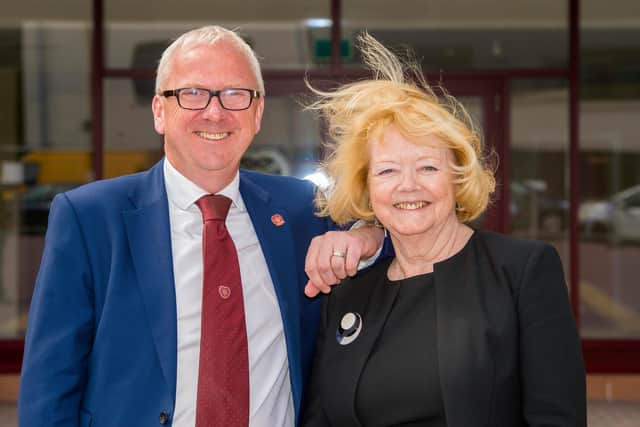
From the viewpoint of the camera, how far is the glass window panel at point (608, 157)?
6254 mm

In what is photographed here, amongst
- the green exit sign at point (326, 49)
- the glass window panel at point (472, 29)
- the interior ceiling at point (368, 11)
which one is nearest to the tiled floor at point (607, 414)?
the glass window panel at point (472, 29)

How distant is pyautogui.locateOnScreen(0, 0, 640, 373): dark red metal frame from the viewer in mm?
6145

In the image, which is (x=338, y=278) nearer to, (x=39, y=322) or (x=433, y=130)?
(x=433, y=130)

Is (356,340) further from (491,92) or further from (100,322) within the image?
(491,92)

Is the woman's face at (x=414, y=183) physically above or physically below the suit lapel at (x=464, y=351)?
above

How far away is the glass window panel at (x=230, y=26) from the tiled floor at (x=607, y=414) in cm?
268

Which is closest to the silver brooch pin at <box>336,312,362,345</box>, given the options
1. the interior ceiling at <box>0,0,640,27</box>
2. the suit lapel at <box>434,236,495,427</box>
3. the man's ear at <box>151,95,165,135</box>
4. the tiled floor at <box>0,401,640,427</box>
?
the suit lapel at <box>434,236,495,427</box>

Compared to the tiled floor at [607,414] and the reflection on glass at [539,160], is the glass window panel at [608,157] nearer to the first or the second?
the reflection on glass at [539,160]

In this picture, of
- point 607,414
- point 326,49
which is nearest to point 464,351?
point 607,414

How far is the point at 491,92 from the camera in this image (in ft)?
20.3

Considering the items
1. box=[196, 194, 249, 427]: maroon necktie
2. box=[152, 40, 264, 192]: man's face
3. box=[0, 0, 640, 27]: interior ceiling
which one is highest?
box=[0, 0, 640, 27]: interior ceiling

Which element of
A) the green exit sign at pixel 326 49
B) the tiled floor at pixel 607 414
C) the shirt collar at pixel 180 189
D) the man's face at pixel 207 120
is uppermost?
the green exit sign at pixel 326 49

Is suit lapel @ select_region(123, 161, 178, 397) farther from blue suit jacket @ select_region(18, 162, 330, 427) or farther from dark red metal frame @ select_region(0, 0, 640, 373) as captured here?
dark red metal frame @ select_region(0, 0, 640, 373)

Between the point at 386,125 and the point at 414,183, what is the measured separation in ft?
0.52
